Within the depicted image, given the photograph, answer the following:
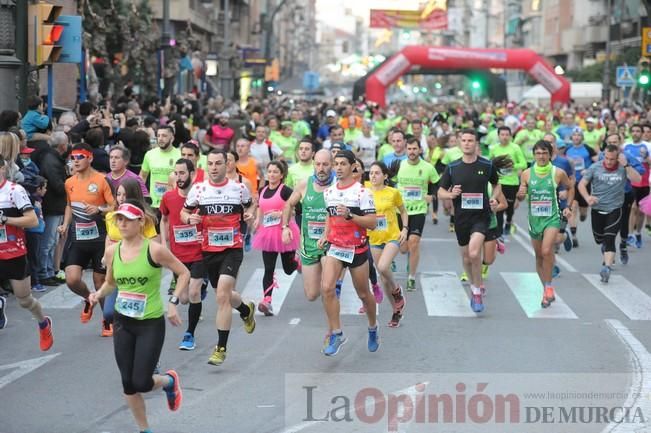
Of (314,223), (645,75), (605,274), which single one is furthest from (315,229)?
(645,75)

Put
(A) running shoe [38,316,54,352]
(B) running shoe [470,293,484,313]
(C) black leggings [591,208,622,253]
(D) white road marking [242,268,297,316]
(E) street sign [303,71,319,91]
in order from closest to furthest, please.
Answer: (A) running shoe [38,316,54,352], (B) running shoe [470,293,484,313], (D) white road marking [242,268,297,316], (C) black leggings [591,208,622,253], (E) street sign [303,71,319,91]

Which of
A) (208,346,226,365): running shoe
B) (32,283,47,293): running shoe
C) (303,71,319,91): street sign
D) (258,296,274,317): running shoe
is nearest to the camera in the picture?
(208,346,226,365): running shoe

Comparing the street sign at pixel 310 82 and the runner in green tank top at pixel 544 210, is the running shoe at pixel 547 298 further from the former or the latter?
the street sign at pixel 310 82

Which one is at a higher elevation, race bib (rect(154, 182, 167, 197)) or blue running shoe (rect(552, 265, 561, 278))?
race bib (rect(154, 182, 167, 197))

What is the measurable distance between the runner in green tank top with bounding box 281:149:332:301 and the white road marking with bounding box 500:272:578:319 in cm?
267

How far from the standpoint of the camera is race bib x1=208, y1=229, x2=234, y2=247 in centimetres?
1090

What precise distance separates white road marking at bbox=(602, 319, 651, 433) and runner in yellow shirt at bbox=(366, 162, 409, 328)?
2065 mm

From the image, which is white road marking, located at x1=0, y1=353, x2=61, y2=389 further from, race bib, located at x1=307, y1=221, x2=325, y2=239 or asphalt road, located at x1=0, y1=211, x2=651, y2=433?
race bib, located at x1=307, y1=221, x2=325, y2=239

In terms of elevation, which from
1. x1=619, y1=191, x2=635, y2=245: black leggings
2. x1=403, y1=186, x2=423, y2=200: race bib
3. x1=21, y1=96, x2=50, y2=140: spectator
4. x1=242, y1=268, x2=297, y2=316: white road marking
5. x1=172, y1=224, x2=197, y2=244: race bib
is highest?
x1=21, y1=96, x2=50, y2=140: spectator

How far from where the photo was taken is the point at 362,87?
56281 millimetres

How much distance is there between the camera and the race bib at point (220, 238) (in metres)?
10.9

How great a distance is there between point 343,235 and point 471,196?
303 centimetres

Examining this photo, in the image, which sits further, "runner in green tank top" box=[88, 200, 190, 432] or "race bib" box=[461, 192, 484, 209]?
"race bib" box=[461, 192, 484, 209]

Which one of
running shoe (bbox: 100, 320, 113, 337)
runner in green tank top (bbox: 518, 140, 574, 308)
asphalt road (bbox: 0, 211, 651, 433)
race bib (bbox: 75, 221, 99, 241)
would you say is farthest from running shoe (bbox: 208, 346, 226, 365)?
runner in green tank top (bbox: 518, 140, 574, 308)
